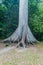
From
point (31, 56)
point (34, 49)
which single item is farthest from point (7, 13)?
point (31, 56)

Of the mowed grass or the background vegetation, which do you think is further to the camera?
the background vegetation

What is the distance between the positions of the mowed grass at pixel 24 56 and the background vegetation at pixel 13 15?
1829 millimetres

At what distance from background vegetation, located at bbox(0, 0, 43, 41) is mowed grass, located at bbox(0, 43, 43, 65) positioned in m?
1.83

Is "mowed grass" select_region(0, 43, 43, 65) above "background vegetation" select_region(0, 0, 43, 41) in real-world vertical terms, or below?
below

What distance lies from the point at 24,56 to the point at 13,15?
11.9 ft

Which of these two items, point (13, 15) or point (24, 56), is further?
point (13, 15)

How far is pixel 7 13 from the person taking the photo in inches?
416

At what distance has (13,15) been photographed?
10406mm

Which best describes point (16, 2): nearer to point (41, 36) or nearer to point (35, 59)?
point (41, 36)

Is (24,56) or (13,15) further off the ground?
(13,15)

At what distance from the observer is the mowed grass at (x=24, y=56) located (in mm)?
6609

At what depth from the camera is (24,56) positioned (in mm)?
7324

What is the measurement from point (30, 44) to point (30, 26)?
1.34 metres

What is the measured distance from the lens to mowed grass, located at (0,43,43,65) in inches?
260
